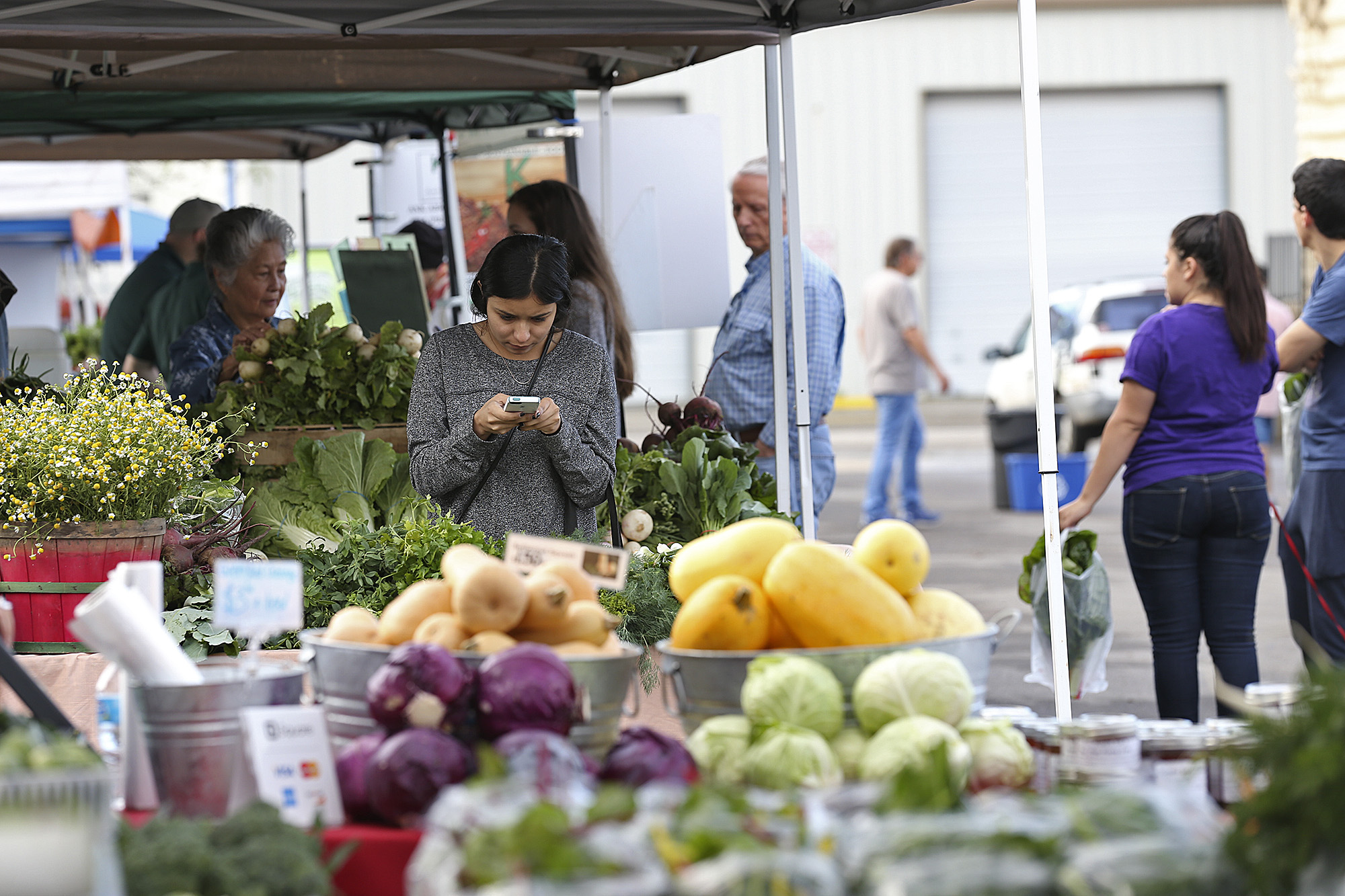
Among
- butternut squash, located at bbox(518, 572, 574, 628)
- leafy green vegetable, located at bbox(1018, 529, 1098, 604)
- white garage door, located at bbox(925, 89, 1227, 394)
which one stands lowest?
leafy green vegetable, located at bbox(1018, 529, 1098, 604)

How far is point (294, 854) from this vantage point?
4.83 feet

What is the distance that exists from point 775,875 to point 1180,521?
3.31m

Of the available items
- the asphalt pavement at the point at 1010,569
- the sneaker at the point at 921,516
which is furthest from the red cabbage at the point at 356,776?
the sneaker at the point at 921,516

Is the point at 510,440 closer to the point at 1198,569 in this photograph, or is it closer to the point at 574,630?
the point at 574,630

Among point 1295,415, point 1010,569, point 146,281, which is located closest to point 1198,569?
point 1295,415

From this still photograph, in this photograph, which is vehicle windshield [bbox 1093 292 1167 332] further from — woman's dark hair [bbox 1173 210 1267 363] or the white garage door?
woman's dark hair [bbox 1173 210 1267 363]

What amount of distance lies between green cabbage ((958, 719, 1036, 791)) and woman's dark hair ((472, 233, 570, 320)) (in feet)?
6.23

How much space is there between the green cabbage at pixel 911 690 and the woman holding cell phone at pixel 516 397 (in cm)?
175

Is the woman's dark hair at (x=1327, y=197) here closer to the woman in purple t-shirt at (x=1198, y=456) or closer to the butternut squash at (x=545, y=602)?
the woman in purple t-shirt at (x=1198, y=456)

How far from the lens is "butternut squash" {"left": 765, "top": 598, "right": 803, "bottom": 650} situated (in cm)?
190

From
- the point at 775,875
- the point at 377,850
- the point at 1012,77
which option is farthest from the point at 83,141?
the point at 1012,77

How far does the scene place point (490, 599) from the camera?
178 centimetres

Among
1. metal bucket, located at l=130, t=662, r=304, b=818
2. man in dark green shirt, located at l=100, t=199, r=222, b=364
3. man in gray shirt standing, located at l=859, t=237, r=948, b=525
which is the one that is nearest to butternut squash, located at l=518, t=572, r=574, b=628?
metal bucket, located at l=130, t=662, r=304, b=818

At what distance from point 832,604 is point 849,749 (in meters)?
0.21
